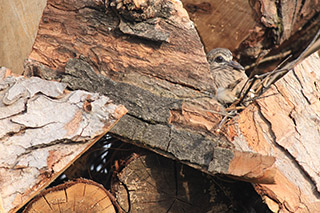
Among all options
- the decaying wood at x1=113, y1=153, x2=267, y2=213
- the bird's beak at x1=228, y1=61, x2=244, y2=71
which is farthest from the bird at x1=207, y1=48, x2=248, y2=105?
the decaying wood at x1=113, y1=153, x2=267, y2=213

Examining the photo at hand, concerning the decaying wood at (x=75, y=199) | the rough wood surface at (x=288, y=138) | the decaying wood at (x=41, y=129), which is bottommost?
the decaying wood at (x=75, y=199)

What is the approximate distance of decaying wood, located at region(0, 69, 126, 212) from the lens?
1686 millimetres

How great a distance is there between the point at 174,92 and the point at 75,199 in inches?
27.7

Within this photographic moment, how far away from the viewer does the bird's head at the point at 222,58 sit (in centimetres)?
289

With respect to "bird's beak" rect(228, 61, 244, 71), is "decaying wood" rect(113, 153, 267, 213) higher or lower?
lower

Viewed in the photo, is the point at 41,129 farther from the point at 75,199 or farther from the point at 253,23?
the point at 253,23

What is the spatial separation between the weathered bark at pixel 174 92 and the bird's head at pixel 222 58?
67 cm

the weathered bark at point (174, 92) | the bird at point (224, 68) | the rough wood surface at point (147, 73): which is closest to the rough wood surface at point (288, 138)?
the weathered bark at point (174, 92)

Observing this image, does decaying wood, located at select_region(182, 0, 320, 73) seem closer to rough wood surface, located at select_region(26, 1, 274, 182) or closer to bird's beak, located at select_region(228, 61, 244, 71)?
bird's beak, located at select_region(228, 61, 244, 71)

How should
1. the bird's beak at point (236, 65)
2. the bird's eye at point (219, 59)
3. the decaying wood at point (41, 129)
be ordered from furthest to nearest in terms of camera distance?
the bird's eye at point (219, 59) → the bird's beak at point (236, 65) → the decaying wood at point (41, 129)

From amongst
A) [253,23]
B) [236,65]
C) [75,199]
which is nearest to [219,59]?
[236,65]

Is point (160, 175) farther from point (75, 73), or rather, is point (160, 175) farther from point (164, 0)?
point (164, 0)

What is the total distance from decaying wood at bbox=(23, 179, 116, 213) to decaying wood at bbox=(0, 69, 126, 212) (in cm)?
17

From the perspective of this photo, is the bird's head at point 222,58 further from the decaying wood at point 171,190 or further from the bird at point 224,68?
the decaying wood at point 171,190
